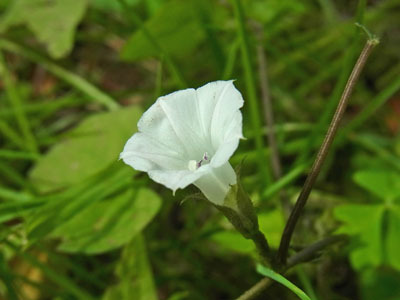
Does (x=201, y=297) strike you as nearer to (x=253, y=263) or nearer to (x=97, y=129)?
(x=253, y=263)

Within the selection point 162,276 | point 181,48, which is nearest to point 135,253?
point 162,276

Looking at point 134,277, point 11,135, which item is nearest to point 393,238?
point 134,277

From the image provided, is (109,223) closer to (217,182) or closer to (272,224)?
(272,224)

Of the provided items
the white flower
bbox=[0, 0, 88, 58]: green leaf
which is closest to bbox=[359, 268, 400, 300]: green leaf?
the white flower

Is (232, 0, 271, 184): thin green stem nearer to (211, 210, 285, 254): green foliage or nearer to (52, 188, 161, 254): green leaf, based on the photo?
(211, 210, 285, 254): green foliage

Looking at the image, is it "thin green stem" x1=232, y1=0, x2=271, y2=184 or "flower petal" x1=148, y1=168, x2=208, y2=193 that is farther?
"thin green stem" x1=232, y1=0, x2=271, y2=184

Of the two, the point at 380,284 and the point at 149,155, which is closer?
the point at 149,155

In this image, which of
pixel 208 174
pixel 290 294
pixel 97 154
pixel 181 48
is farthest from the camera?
pixel 181 48
